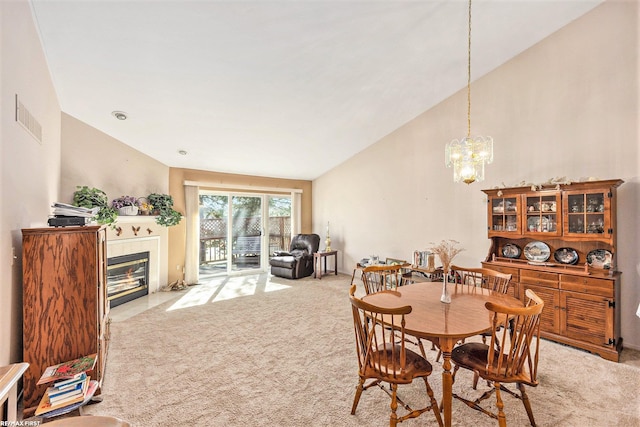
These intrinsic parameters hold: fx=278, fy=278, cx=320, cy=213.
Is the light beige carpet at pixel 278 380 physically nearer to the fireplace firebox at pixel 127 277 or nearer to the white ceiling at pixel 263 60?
the fireplace firebox at pixel 127 277

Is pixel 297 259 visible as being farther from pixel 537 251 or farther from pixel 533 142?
pixel 533 142

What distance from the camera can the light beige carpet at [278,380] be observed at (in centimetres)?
198

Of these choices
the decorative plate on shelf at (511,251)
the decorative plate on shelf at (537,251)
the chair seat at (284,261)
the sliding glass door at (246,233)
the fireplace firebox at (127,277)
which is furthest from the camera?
the sliding glass door at (246,233)

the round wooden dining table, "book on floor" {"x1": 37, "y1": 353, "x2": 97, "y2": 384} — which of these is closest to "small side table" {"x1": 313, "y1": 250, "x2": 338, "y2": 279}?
the round wooden dining table

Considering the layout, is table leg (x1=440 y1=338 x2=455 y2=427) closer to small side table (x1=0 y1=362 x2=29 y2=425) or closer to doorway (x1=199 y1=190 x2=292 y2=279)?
small side table (x1=0 y1=362 x2=29 y2=425)

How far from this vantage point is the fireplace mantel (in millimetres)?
4488

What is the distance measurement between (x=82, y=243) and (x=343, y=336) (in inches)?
107

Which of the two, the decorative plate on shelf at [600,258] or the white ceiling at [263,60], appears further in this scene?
the decorative plate on shelf at [600,258]

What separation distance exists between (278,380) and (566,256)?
3.59 meters

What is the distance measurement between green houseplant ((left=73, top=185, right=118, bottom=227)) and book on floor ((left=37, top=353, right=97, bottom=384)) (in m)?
2.29

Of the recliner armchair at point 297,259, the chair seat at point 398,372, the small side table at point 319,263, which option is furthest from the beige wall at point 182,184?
the chair seat at point 398,372

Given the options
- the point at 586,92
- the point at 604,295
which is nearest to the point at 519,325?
the point at 604,295

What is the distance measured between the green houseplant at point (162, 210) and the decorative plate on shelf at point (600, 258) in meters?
6.09

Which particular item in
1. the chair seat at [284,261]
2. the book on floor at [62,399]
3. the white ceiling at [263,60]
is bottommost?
the book on floor at [62,399]
